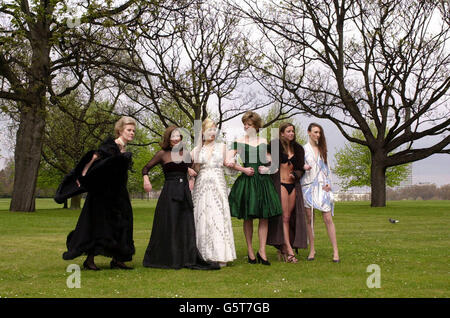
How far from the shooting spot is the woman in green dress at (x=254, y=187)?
9086 millimetres

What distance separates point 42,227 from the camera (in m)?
18.8

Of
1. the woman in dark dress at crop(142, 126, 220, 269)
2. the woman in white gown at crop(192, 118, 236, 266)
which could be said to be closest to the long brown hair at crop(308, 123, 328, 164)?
the woman in white gown at crop(192, 118, 236, 266)

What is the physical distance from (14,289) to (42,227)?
499 inches

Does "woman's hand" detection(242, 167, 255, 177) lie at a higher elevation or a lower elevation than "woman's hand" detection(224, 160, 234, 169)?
lower

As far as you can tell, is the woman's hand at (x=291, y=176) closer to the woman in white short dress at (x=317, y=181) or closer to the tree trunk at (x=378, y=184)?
the woman in white short dress at (x=317, y=181)

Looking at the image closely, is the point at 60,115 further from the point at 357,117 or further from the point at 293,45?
the point at 357,117

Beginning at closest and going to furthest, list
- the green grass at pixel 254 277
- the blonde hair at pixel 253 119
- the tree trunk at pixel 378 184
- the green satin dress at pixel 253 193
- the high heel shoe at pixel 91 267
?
the green grass at pixel 254 277
the high heel shoe at pixel 91 267
the green satin dress at pixel 253 193
the blonde hair at pixel 253 119
the tree trunk at pixel 378 184

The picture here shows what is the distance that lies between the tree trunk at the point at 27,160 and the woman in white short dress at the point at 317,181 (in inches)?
768

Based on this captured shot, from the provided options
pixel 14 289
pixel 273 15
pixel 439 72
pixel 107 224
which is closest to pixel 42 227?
pixel 107 224

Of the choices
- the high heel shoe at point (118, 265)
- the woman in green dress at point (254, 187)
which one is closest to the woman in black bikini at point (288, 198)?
the woman in green dress at point (254, 187)

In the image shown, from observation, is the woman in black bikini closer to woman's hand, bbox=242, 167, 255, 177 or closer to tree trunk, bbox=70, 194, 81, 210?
woman's hand, bbox=242, 167, 255, 177

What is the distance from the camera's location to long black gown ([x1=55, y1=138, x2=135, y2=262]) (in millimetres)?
8312

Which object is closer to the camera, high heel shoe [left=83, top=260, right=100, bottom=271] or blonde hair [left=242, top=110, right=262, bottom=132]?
high heel shoe [left=83, top=260, right=100, bottom=271]

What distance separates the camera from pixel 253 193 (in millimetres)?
9156
